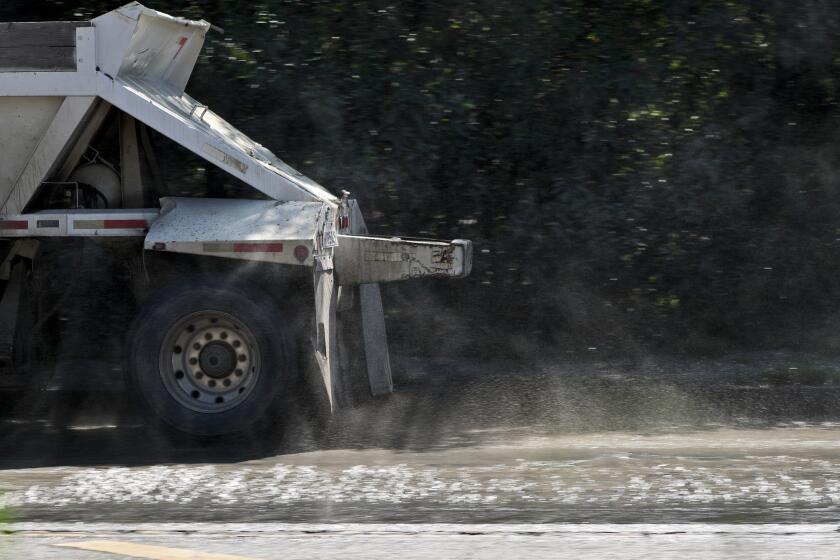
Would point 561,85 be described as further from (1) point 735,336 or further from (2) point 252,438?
(2) point 252,438

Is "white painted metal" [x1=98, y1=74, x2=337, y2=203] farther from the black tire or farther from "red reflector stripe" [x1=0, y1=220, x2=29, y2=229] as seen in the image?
"red reflector stripe" [x1=0, y1=220, x2=29, y2=229]

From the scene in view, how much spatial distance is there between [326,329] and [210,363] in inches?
27.1

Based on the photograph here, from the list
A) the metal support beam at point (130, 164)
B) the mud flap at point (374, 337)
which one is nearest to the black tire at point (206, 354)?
the metal support beam at point (130, 164)

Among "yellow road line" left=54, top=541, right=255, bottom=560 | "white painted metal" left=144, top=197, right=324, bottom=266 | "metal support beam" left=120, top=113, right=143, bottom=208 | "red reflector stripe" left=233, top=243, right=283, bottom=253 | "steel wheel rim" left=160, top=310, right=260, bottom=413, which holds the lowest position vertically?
"yellow road line" left=54, top=541, right=255, bottom=560

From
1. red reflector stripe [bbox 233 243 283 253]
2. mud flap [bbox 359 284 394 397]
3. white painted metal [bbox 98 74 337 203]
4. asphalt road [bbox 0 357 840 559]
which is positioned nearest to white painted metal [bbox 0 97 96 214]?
white painted metal [bbox 98 74 337 203]

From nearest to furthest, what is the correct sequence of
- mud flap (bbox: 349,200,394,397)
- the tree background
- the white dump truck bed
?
the white dump truck bed → mud flap (bbox: 349,200,394,397) → the tree background

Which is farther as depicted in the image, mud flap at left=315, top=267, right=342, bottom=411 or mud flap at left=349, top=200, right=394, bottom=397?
mud flap at left=349, top=200, right=394, bottom=397

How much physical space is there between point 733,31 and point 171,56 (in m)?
4.82

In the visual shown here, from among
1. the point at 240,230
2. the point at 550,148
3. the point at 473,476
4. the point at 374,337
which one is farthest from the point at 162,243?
the point at 550,148

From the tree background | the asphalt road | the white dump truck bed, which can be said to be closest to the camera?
the asphalt road

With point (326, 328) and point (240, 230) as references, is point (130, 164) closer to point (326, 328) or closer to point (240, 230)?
point (240, 230)

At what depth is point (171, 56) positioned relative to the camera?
801 centimetres

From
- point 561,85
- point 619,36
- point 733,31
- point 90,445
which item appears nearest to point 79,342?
point 90,445

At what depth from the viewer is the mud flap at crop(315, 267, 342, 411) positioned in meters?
6.95
